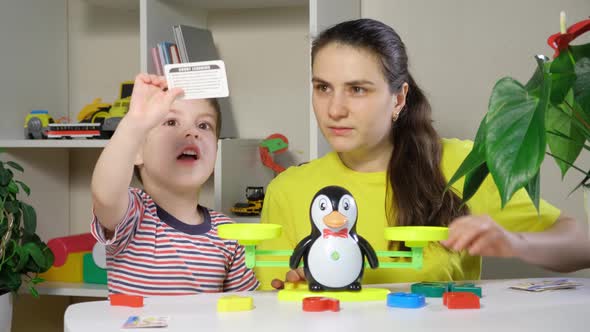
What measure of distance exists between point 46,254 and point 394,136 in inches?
37.9

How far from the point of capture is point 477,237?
98 cm

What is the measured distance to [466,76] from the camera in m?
1.88

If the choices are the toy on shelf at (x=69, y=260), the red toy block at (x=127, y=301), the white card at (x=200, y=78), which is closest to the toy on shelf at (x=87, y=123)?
the toy on shelf at (x=69, y=260)

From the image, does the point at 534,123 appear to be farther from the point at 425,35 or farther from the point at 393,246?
the point at 425,35

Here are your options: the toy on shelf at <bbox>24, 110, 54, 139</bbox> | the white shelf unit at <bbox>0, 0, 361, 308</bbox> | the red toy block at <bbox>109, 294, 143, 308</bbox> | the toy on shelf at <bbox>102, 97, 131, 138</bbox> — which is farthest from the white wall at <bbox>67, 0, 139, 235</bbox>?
the red toy block at <bbox>109, 294, 143, 308</bbox>

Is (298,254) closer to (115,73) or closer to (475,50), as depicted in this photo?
(475,50)

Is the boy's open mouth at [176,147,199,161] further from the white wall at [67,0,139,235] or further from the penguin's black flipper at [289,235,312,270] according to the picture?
the white wall at [67,0,139,235]

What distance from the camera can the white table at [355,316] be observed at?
786 millimetres

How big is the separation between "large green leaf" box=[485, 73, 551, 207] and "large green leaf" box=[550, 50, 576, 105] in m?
0.10

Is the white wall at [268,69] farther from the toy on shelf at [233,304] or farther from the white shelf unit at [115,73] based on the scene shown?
the toy on shelf at [233,304]

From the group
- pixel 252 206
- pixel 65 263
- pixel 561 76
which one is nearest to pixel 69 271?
pixel 65 263

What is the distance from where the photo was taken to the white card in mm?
975

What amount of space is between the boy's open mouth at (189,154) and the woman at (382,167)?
0.18 metres

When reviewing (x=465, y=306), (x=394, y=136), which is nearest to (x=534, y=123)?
(x=465, y=306)
